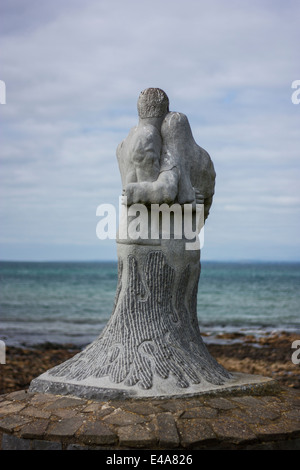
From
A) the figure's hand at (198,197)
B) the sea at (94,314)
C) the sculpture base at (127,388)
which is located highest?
the figure's hand at (198,197)

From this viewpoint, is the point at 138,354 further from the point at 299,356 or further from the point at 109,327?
the point at 299,356

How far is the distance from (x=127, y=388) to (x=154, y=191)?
5.54ft

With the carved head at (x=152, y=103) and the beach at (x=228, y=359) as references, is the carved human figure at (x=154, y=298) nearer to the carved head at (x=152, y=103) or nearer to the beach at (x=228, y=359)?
the carved head at (x=152, y=103)

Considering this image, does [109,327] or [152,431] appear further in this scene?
[109,327]

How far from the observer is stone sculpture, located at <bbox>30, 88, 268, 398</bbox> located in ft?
15.2

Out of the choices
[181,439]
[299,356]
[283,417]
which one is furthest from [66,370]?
[299,356]

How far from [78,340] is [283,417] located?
1003cm

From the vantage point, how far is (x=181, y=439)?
3.82m

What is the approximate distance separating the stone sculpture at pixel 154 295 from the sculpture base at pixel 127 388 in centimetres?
1

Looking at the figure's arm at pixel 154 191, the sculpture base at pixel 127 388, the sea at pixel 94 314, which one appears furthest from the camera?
the sea at pixel 94 314

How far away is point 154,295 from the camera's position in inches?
194

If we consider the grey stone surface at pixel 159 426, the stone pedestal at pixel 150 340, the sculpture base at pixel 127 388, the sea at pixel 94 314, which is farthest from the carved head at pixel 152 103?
the sea at pixel 94 314

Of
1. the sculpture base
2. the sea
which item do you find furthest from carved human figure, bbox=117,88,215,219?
the sea

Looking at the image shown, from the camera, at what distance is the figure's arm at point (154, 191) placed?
480 centimetres
